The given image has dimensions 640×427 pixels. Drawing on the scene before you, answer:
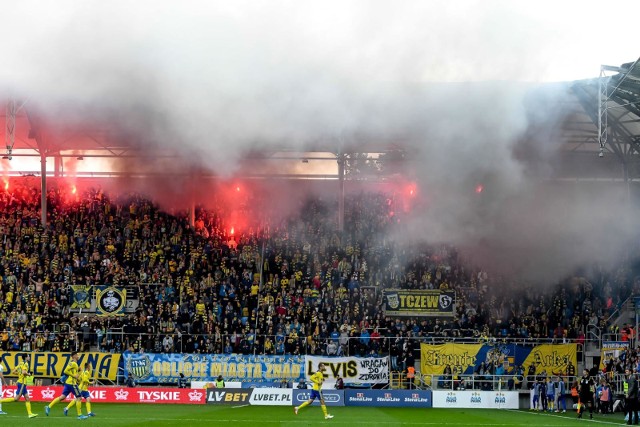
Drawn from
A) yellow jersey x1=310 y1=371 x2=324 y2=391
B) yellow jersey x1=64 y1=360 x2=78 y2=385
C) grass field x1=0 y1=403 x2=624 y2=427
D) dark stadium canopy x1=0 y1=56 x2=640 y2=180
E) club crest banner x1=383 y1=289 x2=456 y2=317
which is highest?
dark stadium canopy x1=0 y1=56 x2=640 y2=180

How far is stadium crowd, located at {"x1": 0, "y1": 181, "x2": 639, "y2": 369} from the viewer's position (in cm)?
3544

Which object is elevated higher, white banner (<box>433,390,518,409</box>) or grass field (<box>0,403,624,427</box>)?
grass field (<box>0,403,624,427</box>)

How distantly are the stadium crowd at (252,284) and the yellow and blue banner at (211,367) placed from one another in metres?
0.74

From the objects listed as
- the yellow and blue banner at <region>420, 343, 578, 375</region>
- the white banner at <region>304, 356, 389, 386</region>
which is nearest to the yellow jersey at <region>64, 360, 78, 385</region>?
the white banner at <region>304, 356, 389, 386</region>

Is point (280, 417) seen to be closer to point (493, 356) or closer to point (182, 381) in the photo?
point (182, 381)

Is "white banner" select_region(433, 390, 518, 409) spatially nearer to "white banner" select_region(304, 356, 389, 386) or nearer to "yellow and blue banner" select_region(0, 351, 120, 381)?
"white banner" select_region(304, 356, 389, 386)

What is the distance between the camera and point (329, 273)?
3875cm

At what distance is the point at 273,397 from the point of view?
32656 mm

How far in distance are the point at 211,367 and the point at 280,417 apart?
8.28 metres

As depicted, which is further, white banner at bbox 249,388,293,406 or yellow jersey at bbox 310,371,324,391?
white banner at bbox 249,388,293,406

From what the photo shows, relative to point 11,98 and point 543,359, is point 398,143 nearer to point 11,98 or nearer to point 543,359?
point 543,359

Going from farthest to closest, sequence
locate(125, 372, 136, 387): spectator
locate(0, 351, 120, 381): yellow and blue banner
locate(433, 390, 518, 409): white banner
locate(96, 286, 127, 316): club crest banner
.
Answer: locate(96, 286, 127, 316): club crest banner, locate(0, 351, 120, 381): yellow and blue banner, locate(125, 372, 136, 387): spectator, locate(433, 390, 518, 409): white banner

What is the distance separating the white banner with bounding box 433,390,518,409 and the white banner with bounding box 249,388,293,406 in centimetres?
505

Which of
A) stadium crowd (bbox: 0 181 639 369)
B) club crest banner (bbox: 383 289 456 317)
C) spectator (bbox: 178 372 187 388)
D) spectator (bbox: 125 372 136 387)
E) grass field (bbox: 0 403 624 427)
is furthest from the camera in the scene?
club crest banner (bbox: 383 289 456 317)
